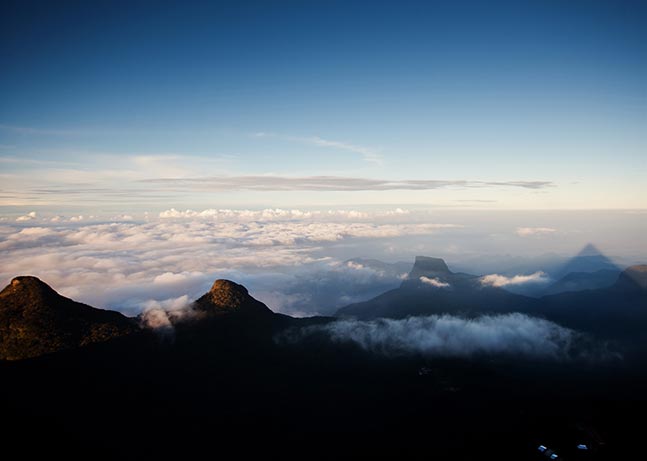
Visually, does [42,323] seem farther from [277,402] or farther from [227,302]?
[277,402]

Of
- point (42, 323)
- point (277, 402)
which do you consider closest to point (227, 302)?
point (277, 402)

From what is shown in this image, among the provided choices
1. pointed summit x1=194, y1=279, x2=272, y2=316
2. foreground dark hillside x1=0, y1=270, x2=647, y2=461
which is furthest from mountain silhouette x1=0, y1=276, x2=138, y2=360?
pointed summit x1=194, y1=279, x2=272, y2=316

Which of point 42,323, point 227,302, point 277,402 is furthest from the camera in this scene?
point 227,302

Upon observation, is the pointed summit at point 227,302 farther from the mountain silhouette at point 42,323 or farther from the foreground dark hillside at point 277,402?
the mountain silhouette at point 42,323

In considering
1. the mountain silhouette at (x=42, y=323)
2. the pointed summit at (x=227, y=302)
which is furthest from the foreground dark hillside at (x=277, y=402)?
the mountain silhouette at (x=42, y=323)

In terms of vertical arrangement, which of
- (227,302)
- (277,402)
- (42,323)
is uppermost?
(42,323)
